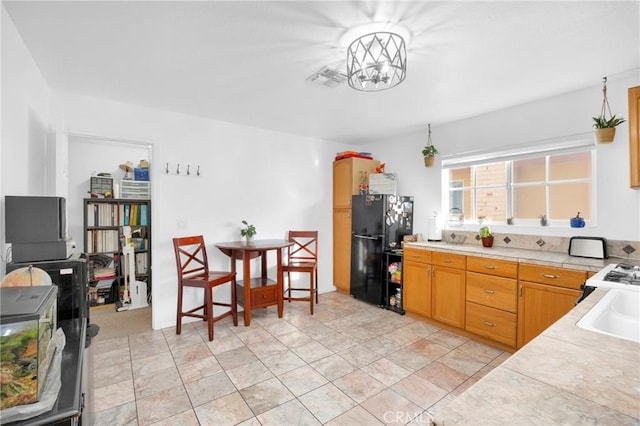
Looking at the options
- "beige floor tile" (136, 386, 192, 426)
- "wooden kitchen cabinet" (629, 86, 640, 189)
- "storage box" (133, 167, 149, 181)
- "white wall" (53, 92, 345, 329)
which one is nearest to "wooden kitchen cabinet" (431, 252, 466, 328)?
"wooden kitchen cabinet" (629, 86, 640, 189)

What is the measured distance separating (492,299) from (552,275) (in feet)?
1.81

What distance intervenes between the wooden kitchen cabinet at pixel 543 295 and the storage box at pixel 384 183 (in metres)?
1.96

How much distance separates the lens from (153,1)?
1.50m

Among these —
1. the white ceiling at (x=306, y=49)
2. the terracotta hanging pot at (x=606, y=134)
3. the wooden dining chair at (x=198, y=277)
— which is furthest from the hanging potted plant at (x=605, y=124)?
the wooden dining chair at (x=198, y=277)

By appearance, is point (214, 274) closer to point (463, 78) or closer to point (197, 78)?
point (197, 78)

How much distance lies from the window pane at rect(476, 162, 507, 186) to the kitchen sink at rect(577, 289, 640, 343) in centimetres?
213

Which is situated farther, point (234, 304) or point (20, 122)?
point (234, 304)

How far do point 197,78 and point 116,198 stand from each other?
2474mm

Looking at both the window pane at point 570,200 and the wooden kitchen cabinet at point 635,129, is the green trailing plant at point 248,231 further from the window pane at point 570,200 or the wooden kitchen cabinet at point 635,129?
the wooden kitchen cabinet at point 635,129

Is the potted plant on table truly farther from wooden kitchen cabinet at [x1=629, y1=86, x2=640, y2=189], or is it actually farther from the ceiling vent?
wooden kitchen cabinet at [x1=629, y1=86, x2=640, y2=189]

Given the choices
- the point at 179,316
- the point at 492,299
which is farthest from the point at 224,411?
the point at 492,299

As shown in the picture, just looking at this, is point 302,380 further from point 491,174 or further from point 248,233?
point 491,174

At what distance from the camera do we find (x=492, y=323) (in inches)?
107

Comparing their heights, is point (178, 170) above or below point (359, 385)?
above
